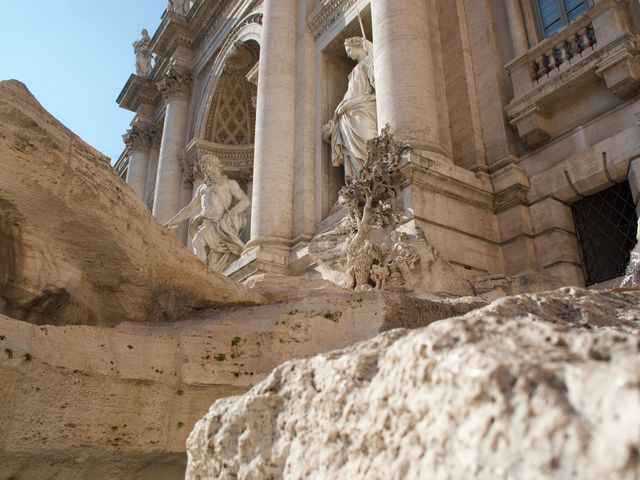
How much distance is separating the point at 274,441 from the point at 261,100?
31.6 feet

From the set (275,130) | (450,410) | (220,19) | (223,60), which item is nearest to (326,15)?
(275,130)

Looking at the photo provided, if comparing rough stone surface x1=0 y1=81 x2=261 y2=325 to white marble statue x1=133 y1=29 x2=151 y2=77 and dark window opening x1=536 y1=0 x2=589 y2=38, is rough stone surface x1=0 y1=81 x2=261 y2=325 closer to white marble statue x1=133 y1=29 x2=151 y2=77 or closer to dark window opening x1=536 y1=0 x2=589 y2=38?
dark window opening x1=536 y1=0 x2=589 y2=38

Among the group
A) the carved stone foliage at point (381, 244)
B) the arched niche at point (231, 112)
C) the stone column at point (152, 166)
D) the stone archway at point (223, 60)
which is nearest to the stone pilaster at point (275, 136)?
the stone archway at point (223, 60)

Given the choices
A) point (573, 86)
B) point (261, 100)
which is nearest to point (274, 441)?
point (573, 86)

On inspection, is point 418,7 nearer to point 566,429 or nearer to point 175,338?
point 175,338

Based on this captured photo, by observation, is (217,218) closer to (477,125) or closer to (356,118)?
(356,118)

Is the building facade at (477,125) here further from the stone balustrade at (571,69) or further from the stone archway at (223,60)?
the stone archway at (223,60)

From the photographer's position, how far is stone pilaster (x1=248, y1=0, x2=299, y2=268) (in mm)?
9305

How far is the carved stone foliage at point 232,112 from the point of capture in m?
15.4

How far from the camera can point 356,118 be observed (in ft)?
28.0

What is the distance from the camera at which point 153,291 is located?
9.88 feet

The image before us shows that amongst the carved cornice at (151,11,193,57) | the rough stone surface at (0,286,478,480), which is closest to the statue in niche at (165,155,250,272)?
the carved cornice at (151,11,193,57)

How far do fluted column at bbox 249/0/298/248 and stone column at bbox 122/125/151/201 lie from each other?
9156mm

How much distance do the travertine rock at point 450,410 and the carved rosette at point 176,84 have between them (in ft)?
52.5
